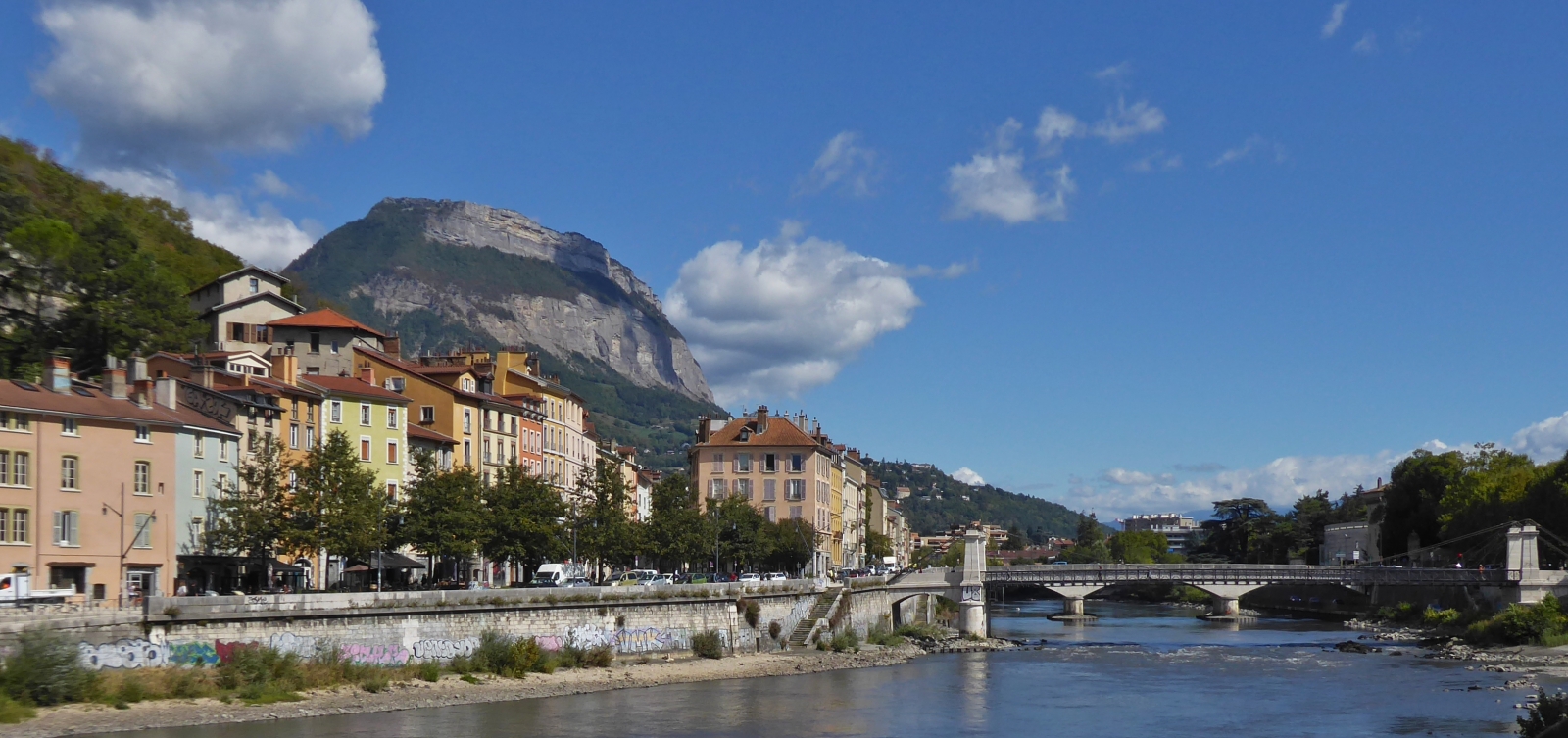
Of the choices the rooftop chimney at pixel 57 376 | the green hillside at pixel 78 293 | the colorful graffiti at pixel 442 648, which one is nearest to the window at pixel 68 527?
the rooftop chimney at pixel 57 376

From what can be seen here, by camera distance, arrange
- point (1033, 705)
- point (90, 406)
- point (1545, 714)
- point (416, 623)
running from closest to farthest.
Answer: point (1545, 714)
point (90, 406)
point (416, 623)
point (1033, 705)

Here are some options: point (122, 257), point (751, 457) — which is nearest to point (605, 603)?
point (122, 257)

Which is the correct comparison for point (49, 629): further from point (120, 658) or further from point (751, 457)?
point (751, 457)

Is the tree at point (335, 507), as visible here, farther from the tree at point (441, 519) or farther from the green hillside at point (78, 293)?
the green hillside at point (78, 293)

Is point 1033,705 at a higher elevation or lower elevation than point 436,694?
lower

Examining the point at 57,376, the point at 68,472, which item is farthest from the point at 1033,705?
the point at 57,376

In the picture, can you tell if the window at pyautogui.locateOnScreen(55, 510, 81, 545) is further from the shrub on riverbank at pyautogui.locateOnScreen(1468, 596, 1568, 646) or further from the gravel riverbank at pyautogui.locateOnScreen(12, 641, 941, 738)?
the shrub on riverbank at pyautogui.locateOnScreen(1468, 596, 1568, 646)

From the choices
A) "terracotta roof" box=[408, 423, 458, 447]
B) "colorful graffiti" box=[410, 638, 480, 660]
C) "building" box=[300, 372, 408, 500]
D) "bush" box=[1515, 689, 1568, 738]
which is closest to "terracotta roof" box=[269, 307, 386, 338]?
"terracotta roof" box=[408, 423, 458, 447]

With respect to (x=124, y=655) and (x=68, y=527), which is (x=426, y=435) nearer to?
(x=68, y=527)

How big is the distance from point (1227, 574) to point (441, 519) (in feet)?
187

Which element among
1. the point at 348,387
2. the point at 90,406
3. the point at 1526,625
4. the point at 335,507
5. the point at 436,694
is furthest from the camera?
the point at 1526,625

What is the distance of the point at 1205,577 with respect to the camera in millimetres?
98250

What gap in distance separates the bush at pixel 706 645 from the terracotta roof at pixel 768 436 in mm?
46546

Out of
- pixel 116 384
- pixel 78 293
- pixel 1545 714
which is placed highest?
pixel 78 293
